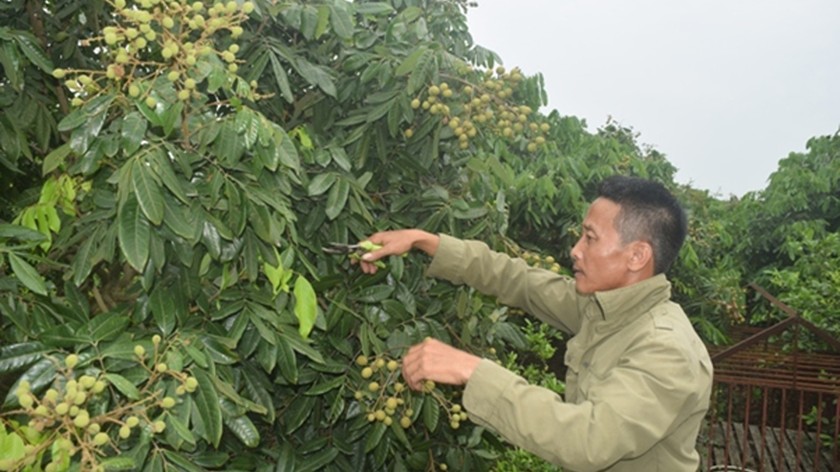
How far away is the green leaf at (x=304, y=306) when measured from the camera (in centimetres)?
150

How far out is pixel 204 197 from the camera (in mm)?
1407

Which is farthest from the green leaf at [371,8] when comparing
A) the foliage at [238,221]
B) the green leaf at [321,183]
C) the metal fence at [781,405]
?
the metal fence at [781,405]

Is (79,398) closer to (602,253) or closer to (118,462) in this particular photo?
(118,462)

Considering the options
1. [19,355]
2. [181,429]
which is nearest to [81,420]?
[181,429]

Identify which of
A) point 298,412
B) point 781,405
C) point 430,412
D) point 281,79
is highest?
point 281,79

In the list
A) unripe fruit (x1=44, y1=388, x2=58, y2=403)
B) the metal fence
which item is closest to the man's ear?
unripe fruit (x1=44, y1=388, x2=58, y2=403)

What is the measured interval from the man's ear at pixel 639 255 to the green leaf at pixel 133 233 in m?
0.97

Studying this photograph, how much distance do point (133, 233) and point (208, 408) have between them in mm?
318

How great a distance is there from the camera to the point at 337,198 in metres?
1.73

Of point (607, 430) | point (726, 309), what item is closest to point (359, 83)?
point (607, 430)

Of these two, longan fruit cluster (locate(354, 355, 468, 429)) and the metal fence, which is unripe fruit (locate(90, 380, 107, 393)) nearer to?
longan fruit cluster (locate(354, 355, 468, 429))

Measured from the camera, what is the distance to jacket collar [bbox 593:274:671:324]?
63.1 inches

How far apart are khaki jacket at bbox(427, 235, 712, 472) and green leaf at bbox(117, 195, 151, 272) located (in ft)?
2.01

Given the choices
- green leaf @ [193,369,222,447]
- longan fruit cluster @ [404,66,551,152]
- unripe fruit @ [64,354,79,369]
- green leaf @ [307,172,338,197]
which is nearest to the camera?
unripe fruit @ [64,354,79,369]
